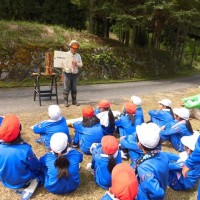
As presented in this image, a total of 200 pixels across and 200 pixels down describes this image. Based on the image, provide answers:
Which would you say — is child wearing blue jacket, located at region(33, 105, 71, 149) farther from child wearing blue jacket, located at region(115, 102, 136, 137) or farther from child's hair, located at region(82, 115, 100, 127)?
child wearing blue jacket, located at region(115, 102, 136, 137)

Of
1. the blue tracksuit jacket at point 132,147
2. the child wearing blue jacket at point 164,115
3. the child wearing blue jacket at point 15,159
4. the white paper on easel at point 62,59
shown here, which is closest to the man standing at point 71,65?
the white paper on easel at point 62,59

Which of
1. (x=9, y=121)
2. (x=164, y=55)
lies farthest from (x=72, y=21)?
(x=9, y=121)

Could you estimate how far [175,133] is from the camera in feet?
19.0

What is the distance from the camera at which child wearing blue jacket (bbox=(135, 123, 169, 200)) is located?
11.6 ft

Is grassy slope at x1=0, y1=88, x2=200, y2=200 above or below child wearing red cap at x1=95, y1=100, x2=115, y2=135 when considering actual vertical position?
below

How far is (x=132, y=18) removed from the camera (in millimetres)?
15594

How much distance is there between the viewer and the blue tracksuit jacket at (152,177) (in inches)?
138

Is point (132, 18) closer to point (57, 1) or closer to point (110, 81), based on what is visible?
point (110, 81)

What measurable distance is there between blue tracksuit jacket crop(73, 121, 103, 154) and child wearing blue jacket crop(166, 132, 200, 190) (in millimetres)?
1501

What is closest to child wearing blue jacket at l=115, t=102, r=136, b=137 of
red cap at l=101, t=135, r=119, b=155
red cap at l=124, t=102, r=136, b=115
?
red cap at l=124, t=102, r=136, b=115

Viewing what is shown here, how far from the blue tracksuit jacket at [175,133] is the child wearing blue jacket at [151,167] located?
2.12 metres

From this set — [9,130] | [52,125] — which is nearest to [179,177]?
[52,125]

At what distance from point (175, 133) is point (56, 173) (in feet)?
9.47

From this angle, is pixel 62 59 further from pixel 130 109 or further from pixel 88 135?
pixel 88 135
